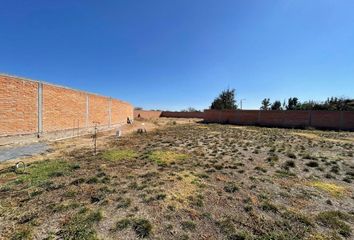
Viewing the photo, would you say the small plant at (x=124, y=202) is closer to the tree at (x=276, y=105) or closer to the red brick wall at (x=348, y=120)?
the red brick wall at (x=348, y=120)

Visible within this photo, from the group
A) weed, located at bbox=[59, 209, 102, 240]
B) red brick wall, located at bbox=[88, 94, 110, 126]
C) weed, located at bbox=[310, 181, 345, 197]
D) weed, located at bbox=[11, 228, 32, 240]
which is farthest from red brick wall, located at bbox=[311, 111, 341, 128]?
weed, located at bbox=[11, 228, 32, 240]

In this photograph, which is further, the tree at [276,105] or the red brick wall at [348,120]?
the tree at [276,105]

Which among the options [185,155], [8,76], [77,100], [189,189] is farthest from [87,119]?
[189,189]

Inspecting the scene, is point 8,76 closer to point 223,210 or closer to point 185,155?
point 185,155

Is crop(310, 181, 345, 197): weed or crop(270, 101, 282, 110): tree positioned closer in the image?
crop(310, 181, 345, 197): weed

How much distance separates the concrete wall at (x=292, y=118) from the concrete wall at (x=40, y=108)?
2254 cm

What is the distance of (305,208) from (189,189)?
227 cm

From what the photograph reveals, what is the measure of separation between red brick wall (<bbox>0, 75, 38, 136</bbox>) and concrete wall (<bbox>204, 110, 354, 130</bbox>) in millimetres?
26806

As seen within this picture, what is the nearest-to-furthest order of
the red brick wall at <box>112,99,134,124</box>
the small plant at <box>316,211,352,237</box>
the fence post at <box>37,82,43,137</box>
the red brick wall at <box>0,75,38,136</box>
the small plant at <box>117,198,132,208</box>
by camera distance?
1. the small plant at <box>316,211,352,237</box>
2. the small plant at <box>117,198,132,208</box>
3. the red brick wall at <box>0,75,38,136</box>
4. the fence post at <box>37,82,43,137</box>
5. the red brick wall at <box>112,99,134,124</box>

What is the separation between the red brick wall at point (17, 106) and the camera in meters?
8.58

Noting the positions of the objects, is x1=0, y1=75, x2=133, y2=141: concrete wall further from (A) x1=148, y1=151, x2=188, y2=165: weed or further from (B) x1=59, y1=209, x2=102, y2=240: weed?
(B) x1=59, y1=209, x2=102, y2=240: weed

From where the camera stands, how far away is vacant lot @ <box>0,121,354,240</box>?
303cm

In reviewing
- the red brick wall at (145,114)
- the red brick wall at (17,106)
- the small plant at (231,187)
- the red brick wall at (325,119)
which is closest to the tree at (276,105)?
the red brick wall at (325,119)

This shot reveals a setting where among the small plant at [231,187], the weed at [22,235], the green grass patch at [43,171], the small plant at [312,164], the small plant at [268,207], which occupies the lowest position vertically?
the small plant at [268,207]
